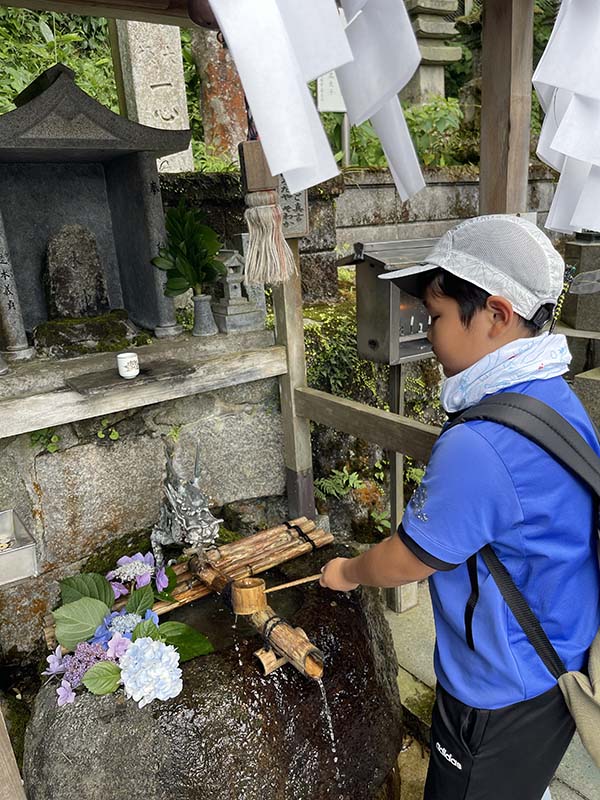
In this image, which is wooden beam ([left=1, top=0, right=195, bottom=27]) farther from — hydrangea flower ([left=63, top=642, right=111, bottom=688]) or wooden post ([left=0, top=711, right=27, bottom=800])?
wooden post ([left=0, top=711, right=27, bottom=800])

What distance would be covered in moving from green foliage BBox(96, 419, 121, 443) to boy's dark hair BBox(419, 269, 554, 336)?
201 cm

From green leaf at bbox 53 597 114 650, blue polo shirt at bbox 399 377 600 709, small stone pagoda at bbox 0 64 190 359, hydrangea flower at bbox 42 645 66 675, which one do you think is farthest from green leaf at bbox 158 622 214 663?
small stone pagoda at bbox 0 64 190 359

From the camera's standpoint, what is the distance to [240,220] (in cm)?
401

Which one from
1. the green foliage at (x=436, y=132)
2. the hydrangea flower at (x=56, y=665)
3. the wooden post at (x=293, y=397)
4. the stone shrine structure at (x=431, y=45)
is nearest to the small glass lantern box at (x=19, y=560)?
the hydrangea flower at (x=56, y=665)

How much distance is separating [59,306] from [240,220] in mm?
1498

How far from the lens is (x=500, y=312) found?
1393 mm

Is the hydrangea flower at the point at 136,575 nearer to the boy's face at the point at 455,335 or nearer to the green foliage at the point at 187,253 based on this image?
the green foliage at the point at 187,253

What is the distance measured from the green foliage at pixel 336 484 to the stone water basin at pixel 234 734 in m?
1.41

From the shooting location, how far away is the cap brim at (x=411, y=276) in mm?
1476

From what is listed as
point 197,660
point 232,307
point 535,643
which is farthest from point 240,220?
point 535,643

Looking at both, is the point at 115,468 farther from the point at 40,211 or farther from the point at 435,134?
the point at 435,134

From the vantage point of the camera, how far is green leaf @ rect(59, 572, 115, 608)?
8.13ft

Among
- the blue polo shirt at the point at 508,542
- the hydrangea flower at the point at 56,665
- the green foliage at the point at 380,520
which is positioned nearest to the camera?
the blue polo shirt at the point at 508,542

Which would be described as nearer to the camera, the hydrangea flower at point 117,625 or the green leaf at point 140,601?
the hydrangea flower at point 117,625
